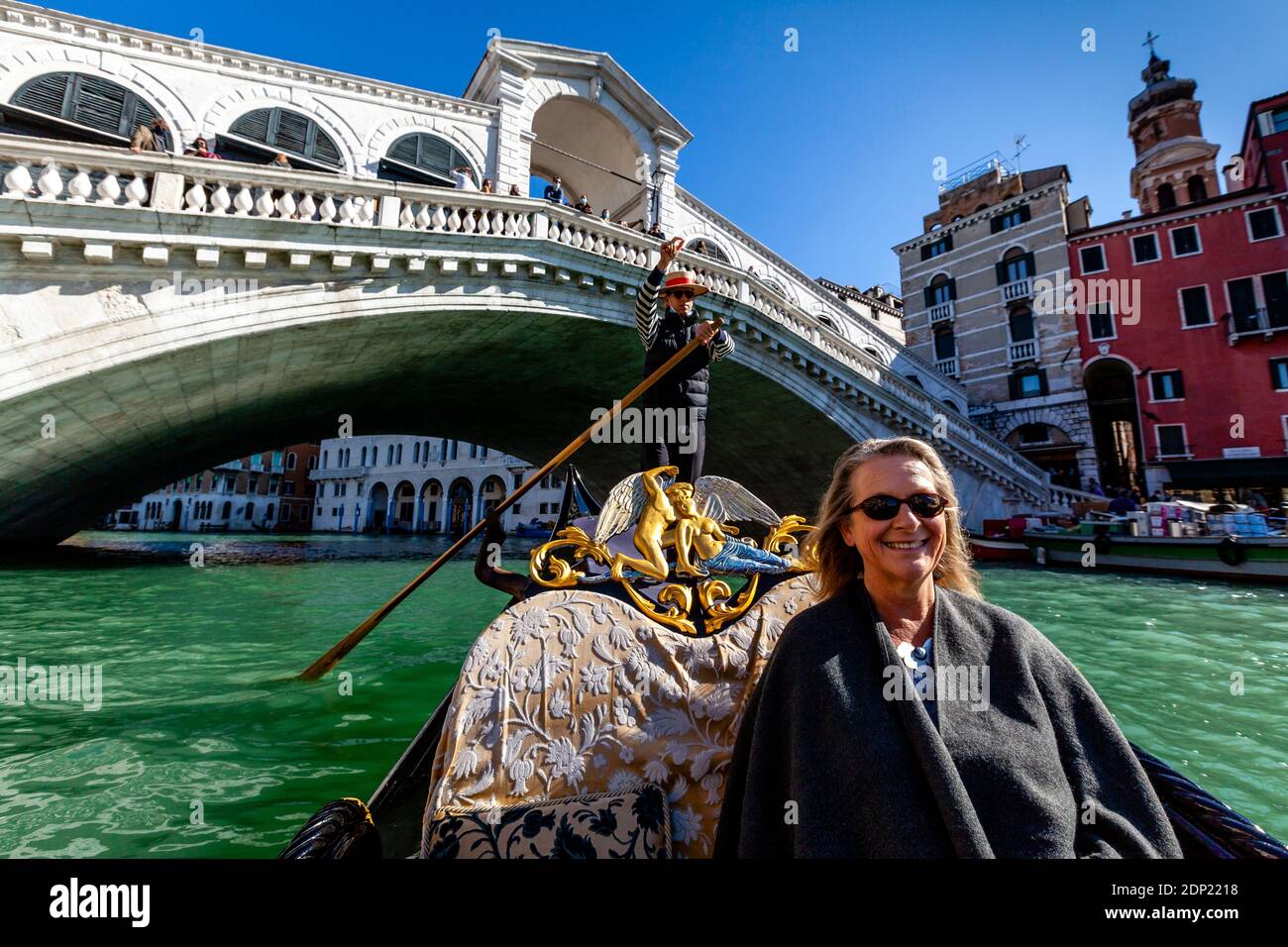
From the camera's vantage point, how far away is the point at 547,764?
1375mm

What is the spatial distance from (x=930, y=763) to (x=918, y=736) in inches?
1.8

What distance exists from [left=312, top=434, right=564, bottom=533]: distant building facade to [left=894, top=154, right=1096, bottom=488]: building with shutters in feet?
62.4

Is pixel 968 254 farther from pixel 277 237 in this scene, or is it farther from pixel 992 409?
pixel 277 237

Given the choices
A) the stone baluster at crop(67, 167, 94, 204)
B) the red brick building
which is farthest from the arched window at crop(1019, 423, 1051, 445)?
the stone baluster at crop(67, 167, 94, 204)

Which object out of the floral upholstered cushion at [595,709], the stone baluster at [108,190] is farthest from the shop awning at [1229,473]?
the stone baluster at [108,190]

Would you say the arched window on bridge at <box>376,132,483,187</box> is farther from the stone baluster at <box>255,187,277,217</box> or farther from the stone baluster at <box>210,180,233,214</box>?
the stone baluster at <box>210,180,233,214</box>

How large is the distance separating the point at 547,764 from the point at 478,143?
1307cm

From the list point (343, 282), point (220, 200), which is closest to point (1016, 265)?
point (343, 282)

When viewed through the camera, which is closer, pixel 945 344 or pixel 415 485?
pixel 945 344

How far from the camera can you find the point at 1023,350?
19.3 metres

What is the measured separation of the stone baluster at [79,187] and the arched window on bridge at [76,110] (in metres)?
4.45

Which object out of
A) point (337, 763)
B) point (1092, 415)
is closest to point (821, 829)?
point (337, 763)

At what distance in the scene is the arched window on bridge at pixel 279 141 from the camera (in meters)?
9.35

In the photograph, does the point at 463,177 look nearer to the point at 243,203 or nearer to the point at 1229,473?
the point at 243,203
